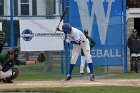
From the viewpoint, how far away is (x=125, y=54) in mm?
20469

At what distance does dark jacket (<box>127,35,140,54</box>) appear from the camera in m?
20.6

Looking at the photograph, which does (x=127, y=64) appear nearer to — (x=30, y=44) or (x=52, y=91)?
(x=30, y=44)

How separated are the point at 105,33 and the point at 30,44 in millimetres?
3076

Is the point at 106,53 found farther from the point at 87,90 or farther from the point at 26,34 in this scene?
the point at 87,90

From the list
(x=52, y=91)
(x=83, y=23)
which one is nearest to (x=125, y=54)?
(x=83, y=23)

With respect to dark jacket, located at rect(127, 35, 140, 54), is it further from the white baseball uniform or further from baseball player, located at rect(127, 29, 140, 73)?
the white baseball uniform

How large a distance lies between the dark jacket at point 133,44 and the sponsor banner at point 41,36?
3.02 metres

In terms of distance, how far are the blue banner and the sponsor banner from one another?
35.3 inches

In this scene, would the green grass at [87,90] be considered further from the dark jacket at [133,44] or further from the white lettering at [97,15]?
the dark jacket at [133,44]

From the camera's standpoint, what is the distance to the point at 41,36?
19438 millimetres

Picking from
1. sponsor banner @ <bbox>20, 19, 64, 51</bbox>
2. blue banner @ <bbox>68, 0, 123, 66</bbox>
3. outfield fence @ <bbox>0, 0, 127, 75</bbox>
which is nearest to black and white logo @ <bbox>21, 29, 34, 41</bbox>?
sponsor banner @ <bbox>20, 19, 64, 51</bbox>

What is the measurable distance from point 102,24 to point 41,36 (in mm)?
2555

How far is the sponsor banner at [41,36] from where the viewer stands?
63.7ft

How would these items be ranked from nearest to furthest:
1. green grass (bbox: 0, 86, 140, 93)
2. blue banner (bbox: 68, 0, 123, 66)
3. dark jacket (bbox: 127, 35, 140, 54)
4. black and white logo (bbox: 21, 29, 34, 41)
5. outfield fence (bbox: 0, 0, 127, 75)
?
green grass (bbox: 0, 86, 140, 93) → black and white logo (bbox: 21, 29, 34, 41) → outfield fence (bbox: 0, 0, 127, 75) → blue banner (bbox: 68, 0, 123, 66) → dark jacket (bbox: 127, 35, 140, 54)
